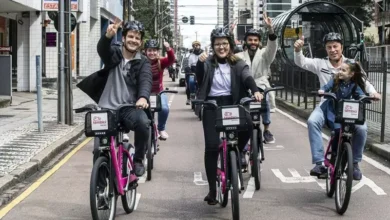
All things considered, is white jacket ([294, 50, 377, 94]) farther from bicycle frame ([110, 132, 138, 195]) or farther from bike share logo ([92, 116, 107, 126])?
bike share logo ([92, 116, 107, 126])

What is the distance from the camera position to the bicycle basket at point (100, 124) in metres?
5.84

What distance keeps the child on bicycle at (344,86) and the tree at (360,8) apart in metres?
63.6

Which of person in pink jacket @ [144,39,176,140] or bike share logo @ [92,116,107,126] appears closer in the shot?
bike share logo @ [92,116,107,126]

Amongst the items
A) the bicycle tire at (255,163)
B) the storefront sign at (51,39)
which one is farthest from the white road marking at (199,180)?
the storefront sign at (51,39)

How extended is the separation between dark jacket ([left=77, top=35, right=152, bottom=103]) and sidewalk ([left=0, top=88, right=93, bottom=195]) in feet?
6.37

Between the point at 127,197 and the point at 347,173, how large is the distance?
2.22 meters

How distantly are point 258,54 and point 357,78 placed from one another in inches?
96.3

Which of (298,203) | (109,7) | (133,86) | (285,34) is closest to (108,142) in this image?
(133,86)

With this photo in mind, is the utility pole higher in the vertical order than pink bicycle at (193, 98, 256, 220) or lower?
higher

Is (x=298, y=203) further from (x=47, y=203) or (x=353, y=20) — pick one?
(x=353, y=20)

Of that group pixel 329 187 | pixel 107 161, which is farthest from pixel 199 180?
pixel 107 161

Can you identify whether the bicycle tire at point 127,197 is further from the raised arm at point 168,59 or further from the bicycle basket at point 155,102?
the raised arm at point 168,59

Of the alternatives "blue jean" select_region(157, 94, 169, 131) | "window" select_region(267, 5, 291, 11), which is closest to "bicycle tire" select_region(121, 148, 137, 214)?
"blue jean" select_region(157, 94, 169, 131)

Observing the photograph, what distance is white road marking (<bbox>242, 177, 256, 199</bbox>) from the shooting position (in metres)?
7.43
